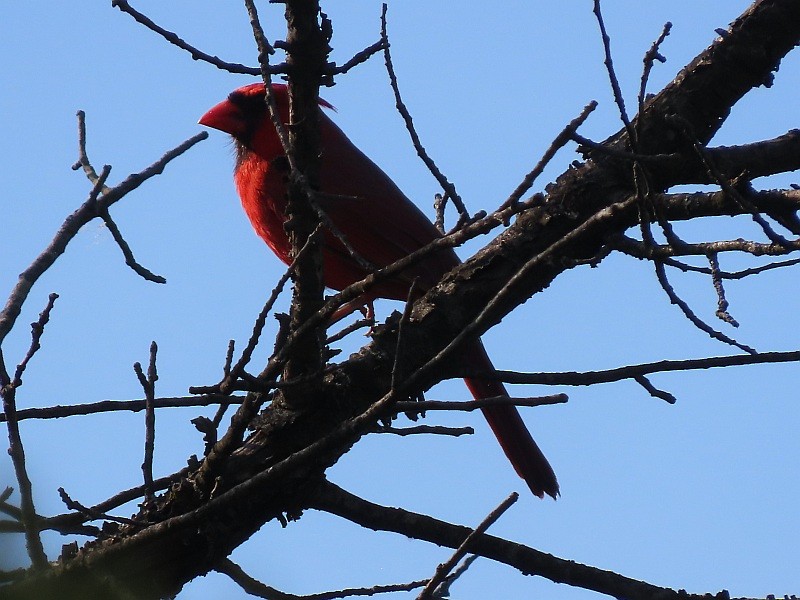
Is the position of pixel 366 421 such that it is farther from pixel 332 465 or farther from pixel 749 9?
pixel 749 9

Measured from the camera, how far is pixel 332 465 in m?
2.80

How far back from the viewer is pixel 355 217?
14.7 feet

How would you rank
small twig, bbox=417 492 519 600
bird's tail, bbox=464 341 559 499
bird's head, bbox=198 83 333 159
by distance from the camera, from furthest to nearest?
bird's head, bbox=198 83 333 159 < bird's tail, bbox=464 341 559 499 < small twig, bbox=417 492 519 600

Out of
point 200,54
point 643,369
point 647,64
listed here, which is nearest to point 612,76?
point 647,64

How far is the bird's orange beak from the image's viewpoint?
15.8 ft

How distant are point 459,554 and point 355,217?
2.43m

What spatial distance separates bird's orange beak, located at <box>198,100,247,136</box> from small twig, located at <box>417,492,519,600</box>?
2955 millimetres

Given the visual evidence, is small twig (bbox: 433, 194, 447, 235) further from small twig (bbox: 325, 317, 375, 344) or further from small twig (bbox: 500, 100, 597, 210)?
small twig (bbox: 500, 100, 597, 210)

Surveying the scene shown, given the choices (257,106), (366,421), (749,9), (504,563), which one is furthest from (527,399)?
(257,106)

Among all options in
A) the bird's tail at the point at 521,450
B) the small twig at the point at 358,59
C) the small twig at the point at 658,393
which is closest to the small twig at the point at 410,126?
the small twig at the point at 358,59

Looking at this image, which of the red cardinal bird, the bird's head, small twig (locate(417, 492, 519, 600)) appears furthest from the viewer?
the bird's head

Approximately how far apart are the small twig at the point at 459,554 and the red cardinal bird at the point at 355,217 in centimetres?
169

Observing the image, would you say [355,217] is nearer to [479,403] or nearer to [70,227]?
[70,227]

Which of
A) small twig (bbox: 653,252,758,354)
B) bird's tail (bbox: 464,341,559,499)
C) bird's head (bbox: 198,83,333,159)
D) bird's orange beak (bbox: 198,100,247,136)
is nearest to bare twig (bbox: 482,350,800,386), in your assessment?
small twig (bbox: 653,252,758,354)
